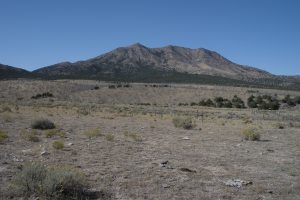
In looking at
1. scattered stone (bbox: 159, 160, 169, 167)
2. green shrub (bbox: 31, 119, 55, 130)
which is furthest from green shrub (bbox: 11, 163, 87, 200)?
green shrub (bbox: 31, 119, 55, 130)

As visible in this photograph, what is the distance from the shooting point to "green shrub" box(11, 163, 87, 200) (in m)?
8.95

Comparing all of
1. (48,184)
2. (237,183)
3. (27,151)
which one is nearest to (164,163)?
(237,183)

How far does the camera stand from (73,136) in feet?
65.5

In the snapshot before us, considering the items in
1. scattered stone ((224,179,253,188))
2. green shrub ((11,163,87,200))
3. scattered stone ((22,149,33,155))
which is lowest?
scattered stone ((224,179,253,188))

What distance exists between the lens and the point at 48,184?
8.98 m

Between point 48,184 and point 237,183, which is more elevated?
point 48,184

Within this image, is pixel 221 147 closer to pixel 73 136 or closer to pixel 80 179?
pixel 73 136

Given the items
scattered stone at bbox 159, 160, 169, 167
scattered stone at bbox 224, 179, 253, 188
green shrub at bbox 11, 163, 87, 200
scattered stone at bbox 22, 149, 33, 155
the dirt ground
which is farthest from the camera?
scattered stone at bbox 22, 149, 33, 155

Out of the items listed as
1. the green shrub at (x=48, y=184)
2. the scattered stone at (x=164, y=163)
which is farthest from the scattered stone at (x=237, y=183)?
the green shrub at (x=48, y=184)

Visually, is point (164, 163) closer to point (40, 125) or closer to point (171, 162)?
point (171, 162)

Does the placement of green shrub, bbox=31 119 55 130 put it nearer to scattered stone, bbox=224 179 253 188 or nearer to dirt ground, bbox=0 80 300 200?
dirt ground, bbox=0 80 300 200

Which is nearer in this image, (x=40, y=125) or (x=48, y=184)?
(x=48, y=184)

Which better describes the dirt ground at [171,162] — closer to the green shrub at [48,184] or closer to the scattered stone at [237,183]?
the scattered stone at [237,183]

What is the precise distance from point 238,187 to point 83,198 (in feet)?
13.9
